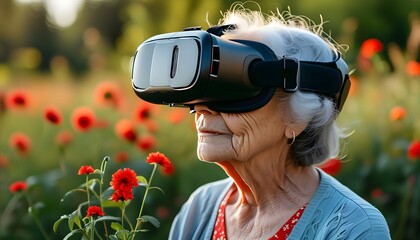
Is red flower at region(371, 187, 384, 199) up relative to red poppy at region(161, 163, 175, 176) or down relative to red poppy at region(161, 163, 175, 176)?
down

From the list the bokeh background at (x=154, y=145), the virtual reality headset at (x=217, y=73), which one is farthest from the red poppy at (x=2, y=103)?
the virtual reality headset at (x=217, y=73)

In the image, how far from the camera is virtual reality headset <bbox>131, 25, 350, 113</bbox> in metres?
2.90

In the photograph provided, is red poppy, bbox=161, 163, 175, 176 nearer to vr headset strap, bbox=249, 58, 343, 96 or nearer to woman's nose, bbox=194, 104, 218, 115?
woman's nose, bbox=194, 104, 218, 115

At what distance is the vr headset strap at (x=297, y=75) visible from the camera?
3.00 meters

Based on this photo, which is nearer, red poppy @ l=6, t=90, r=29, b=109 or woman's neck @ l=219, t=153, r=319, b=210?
woman's neck @ l=219, t=153, r=319, b=210

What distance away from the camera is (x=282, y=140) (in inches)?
125

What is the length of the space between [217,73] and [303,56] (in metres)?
0.37

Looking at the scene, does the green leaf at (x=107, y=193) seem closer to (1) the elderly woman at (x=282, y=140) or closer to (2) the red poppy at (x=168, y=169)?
(2) the red poppy at (x=168, y=169)

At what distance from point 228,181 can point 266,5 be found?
9738 millimetres

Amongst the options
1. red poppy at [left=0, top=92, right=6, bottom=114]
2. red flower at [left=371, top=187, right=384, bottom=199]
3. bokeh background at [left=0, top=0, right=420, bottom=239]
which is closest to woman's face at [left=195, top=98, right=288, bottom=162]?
bokeh background at [left=0, top=0, right=420, bottom=239]

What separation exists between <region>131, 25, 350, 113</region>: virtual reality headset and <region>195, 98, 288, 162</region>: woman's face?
5 centimetres

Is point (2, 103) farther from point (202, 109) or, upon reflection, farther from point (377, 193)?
point (202, 109)

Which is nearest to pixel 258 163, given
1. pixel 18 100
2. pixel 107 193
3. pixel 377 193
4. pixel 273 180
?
pixel 273 180

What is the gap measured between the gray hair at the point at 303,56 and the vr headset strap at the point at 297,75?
0.04 meters
